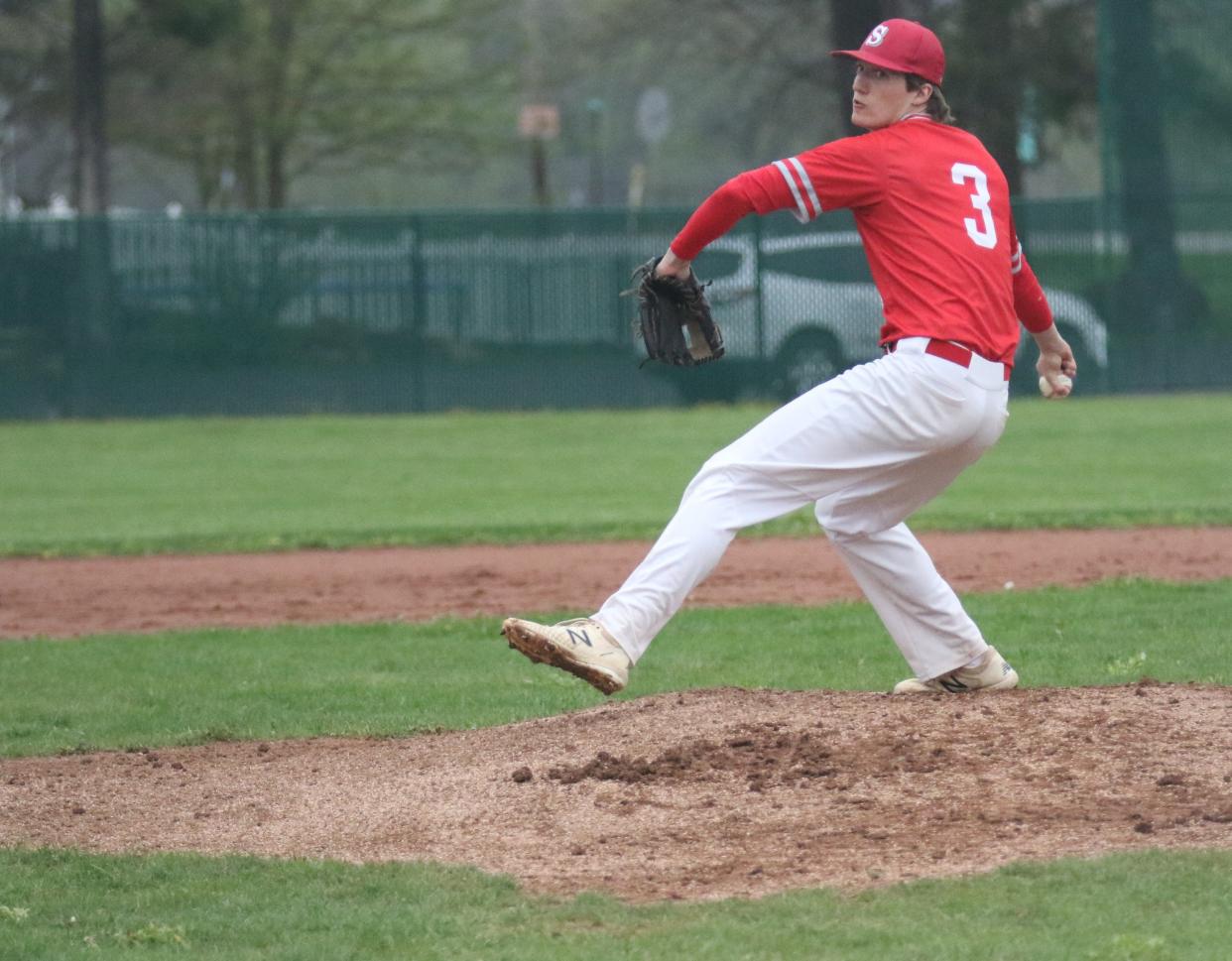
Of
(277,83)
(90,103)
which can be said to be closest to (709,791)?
(90,103)

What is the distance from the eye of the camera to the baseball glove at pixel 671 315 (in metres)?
5.46

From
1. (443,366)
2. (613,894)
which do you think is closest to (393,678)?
(613,894)

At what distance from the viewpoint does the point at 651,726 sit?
5.55 m

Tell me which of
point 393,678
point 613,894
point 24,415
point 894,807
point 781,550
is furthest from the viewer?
point 24,415

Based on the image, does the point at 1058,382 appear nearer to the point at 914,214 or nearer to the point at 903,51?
the point at 914,214

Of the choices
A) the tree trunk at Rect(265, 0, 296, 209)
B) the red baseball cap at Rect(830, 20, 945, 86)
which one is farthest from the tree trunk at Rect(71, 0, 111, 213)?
the red baseball cap at Rect(830, 20, 945, 86)

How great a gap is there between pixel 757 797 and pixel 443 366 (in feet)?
56.3

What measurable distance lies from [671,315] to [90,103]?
22056 mm

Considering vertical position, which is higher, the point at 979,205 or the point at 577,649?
the point at 979,205

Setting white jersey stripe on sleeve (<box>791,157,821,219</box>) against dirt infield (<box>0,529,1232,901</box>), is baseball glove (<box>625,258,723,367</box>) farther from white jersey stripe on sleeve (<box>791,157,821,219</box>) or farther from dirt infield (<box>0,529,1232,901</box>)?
dirt infield (<box>0,529,1232,901</box>)

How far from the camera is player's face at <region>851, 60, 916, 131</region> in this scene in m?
5.35

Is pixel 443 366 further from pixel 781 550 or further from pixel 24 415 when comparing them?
pixel 781 550

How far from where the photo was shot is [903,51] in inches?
210

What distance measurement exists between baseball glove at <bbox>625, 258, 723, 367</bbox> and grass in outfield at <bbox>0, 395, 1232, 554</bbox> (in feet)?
19.7
